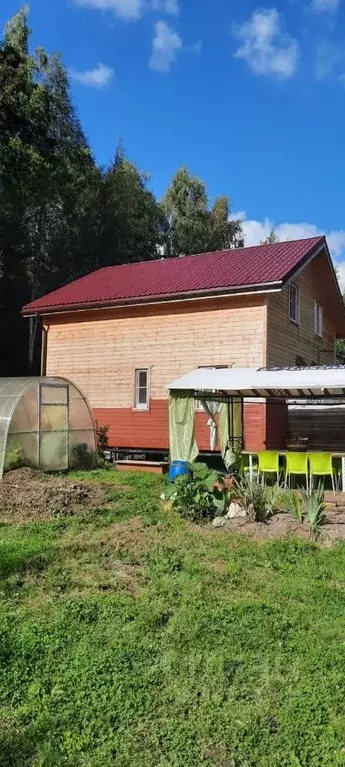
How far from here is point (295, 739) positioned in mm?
3570

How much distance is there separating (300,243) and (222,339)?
17.1 ft

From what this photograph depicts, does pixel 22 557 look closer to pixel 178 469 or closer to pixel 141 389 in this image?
pixel 178 469

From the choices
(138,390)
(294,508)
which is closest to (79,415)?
(138,390)

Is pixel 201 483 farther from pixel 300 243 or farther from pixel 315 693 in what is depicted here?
pixel 300 243

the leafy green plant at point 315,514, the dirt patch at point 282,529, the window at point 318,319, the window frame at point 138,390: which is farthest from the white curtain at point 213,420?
the window at point 318,319

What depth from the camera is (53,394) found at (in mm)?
15086

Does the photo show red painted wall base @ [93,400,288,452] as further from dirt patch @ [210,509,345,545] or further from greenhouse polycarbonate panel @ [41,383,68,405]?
dirt patch @ [210,509,345,545]

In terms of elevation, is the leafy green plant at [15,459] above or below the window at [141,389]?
below

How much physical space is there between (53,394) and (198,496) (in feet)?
22.6

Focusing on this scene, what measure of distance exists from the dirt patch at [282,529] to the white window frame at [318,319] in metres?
13.1

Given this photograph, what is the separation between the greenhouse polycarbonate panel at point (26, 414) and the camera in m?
13.7

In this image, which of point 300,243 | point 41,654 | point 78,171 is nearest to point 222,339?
point 300,243

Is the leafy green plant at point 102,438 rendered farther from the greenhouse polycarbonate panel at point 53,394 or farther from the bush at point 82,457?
the greenhouse polycarbonate panel at point 53,394

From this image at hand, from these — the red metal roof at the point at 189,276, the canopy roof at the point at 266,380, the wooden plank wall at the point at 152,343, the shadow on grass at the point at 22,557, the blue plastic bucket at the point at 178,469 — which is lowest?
the shadow on grass at the point at 22,557
